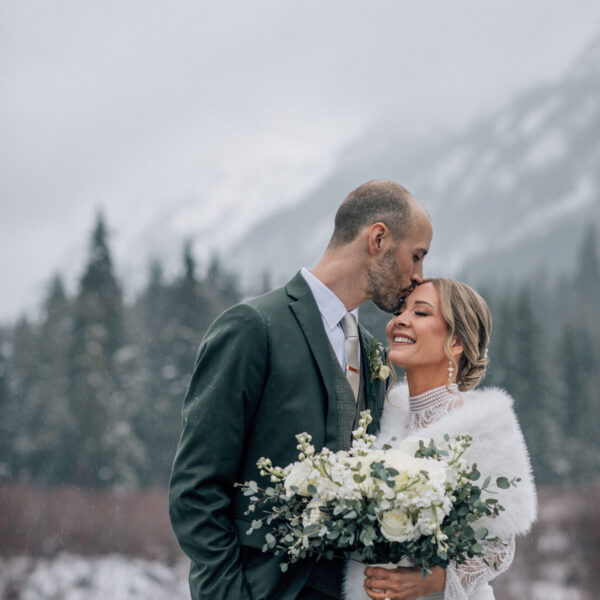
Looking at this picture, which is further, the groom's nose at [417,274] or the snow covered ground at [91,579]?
the snow covered ground at [91,579]

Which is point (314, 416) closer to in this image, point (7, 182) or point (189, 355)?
point (189, 355)

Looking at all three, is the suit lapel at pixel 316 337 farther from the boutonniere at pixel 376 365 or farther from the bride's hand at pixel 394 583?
the bride's hand at pixel 394 583

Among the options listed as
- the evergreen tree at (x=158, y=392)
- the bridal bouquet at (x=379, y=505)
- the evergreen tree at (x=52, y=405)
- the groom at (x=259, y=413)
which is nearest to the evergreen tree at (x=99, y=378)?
the evergreen tree at (x=52, y=405)

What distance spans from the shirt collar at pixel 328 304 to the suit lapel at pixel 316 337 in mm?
42

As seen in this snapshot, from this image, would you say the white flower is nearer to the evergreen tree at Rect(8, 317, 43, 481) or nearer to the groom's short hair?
the groom's short hair

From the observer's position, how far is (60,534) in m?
21.9

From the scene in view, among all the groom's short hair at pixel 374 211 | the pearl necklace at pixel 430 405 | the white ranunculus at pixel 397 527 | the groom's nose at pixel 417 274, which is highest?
the groom's short hair at pixel 374 211

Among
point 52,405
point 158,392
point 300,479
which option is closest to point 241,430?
point 300,479

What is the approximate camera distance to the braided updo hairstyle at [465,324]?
145 inches

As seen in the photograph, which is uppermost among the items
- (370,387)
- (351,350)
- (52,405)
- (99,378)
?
(99,378)

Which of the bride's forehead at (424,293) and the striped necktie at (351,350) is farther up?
the bride's forehead at (424,293)

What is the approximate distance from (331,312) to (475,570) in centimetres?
120

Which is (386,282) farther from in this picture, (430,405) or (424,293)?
(430,405)

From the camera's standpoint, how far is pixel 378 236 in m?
3.50
